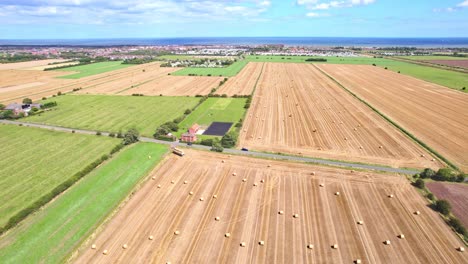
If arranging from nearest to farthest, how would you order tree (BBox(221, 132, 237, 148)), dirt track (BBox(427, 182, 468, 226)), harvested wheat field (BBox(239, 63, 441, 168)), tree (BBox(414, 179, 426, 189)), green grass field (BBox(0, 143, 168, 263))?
green grass field (BBox(0, 143, 168, 263))
dirt track (BBox(427, 182, 468, 226))
tree (BBox(414, 179, 426, 189))
harvested wheat field (BBox(239, 63, 441, 168))
tree (BBox(221, 132, 237, 148))

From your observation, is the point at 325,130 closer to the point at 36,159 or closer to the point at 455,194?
the point at 455,194

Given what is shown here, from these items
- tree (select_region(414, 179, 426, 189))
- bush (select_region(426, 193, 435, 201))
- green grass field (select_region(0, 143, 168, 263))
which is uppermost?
tree (select_region(414, 179, 426, 189))

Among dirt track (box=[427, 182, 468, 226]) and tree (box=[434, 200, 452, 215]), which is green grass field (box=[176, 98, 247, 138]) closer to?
dirt track (box=[427, 182, 468, 226])

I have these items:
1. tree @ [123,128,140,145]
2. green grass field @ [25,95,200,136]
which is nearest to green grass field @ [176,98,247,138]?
green grass field @ [25,95,200,136]

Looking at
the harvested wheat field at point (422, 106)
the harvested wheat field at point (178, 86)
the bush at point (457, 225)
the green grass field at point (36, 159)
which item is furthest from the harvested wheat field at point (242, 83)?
the bush at point (457, 225)

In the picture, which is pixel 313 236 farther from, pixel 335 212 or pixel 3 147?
pixel 3 147
